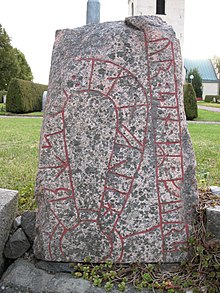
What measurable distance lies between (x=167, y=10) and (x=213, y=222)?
3094 centimetres

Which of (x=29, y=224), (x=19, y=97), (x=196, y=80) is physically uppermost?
(x=196, y=80)

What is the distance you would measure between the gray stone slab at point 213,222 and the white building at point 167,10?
1153 inches

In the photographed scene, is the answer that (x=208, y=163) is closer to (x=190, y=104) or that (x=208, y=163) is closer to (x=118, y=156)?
(x=118, y=156)

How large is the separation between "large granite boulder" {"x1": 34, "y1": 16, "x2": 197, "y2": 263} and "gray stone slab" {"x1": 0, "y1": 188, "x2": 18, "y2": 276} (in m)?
0.33

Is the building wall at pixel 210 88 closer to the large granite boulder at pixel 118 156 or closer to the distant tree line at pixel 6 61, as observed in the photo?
the distant tree line at pixel 6 61

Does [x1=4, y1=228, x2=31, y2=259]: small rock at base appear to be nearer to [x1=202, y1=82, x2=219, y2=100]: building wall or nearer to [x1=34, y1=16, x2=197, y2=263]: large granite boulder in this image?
[x1=34, y1=16, x2=197, y2=263]: large granite boulder

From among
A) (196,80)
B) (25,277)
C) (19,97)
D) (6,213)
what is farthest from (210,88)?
(25,277)

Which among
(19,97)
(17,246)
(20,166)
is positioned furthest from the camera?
(19,97)

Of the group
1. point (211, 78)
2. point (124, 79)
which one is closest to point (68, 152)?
point (124, 79)

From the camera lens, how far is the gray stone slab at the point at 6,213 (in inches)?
110

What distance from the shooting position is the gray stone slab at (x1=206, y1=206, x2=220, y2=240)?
261cm

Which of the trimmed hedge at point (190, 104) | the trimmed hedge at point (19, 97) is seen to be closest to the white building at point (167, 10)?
the trimmed hedge at point (19, 97)

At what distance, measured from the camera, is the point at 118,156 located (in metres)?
2.54

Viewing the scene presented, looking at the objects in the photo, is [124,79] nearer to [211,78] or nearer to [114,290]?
[114,290]
